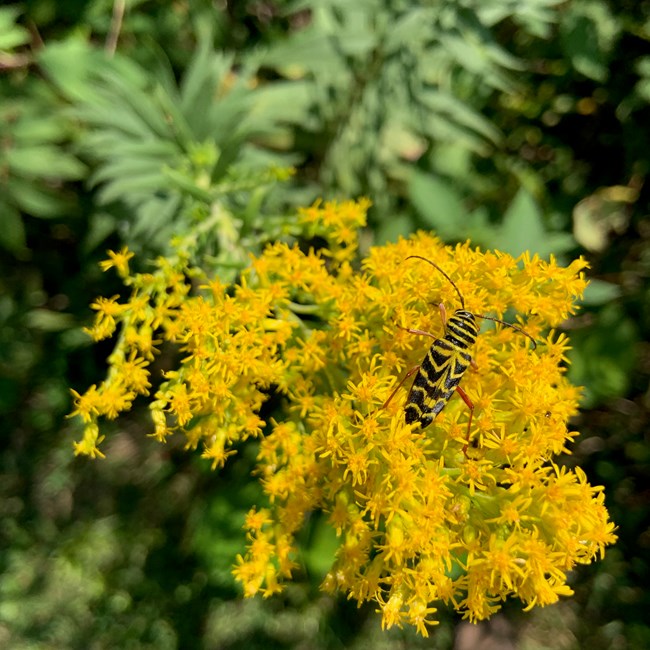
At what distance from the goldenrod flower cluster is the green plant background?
1.74 feet

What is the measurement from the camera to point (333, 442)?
8.44ft

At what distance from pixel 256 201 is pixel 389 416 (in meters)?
Result: 1.35

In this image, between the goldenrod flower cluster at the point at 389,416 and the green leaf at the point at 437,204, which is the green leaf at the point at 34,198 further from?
the green leaf at the point at 437,204

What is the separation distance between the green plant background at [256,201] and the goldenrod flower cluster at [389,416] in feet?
1.74

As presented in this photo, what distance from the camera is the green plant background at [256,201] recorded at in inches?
145

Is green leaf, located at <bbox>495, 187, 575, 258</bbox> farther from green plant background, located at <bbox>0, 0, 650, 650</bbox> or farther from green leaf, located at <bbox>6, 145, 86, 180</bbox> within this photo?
green leaf, located at <bbox>6, 145, 86, 180</bbox>

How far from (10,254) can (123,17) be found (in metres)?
2.23

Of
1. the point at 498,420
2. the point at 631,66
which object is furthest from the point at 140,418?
the point at 631,66

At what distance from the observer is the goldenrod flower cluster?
8.12 ft

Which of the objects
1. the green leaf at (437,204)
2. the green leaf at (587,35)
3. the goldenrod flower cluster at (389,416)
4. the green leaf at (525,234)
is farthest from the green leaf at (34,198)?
the green leaf at (587,35)

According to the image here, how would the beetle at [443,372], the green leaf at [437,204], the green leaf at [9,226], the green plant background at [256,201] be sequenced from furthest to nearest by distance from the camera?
the green leaf at [437,204], the green leaf at [9,226], the green plant background at [256,201], the beetle at [443,372]

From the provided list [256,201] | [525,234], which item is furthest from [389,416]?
[525,234]

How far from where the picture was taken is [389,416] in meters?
2.56

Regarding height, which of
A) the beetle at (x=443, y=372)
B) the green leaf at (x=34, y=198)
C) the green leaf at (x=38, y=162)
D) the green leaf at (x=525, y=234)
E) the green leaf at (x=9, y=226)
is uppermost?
the green leaf at (x=525, y=234)
